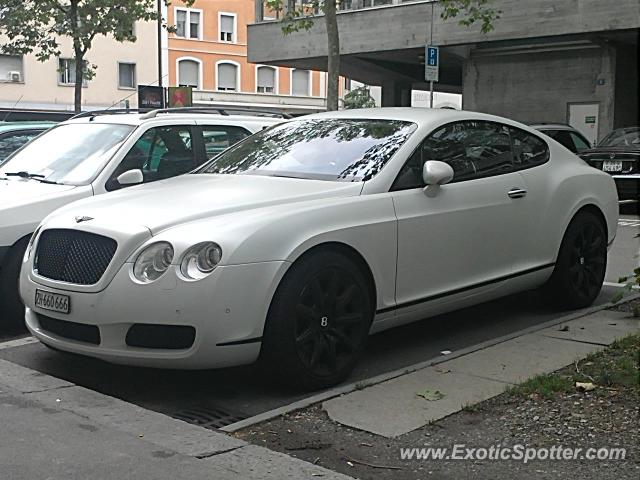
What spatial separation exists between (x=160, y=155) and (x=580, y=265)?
3632 millimetres

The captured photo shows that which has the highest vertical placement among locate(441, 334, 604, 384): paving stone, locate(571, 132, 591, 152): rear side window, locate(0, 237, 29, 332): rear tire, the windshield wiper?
locate(571, 132, 591, 152): rear side window

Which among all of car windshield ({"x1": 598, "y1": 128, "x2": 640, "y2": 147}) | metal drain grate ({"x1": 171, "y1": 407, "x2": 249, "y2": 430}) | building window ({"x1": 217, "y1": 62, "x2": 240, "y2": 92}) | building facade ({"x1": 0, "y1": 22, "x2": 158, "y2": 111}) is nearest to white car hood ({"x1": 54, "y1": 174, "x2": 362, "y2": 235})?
metal drain grate ({"x1": 171, "y1": 407, "x2": 249, "y2": 430})

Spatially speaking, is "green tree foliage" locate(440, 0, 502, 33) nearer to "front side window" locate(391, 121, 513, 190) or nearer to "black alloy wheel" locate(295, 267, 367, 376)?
"front side window" locate(391, 121, 513, 190)

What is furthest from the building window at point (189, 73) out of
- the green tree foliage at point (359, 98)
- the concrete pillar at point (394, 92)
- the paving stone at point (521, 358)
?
the paving stone at point (521, 358)

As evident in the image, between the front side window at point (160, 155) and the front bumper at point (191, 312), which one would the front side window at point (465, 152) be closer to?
the front bumper at point (191, 312)

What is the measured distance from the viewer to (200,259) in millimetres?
4785

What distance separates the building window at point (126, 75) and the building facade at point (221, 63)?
2.68 m

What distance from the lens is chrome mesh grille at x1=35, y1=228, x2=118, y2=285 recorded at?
499 cm

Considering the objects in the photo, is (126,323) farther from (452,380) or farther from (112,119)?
(112,119)

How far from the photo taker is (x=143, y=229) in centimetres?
494

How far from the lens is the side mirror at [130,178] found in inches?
279

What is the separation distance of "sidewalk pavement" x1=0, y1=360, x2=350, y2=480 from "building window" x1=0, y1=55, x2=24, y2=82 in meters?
43.3


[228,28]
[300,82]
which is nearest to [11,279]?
[228,28]

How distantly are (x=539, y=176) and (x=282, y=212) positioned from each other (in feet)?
8.56
